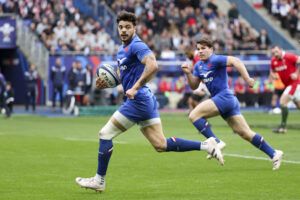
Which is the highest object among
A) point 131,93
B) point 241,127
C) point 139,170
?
point 131,93

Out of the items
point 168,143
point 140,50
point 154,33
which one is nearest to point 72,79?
point 154,33

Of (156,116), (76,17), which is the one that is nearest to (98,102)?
(76,17)

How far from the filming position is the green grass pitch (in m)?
12.5

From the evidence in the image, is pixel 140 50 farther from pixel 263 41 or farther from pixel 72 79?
pixel 263 41

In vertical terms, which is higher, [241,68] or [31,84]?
[241,68]

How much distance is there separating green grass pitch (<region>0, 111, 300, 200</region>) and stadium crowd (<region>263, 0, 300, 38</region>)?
74.8 feet

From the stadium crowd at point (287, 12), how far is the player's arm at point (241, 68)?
31350mm

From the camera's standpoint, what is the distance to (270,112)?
36156mm

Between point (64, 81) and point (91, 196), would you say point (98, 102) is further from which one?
point (91, 196)

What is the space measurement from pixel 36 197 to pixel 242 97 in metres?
29.0

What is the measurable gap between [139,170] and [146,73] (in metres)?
3.56

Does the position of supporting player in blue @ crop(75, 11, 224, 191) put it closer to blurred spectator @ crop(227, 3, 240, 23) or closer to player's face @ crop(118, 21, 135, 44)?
player's face @ crop(118, 21, 135, 44)

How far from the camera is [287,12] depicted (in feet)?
155

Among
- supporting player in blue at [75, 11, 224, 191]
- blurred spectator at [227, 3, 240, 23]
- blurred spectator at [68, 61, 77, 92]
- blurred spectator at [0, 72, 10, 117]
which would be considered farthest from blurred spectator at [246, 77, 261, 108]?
supporting player in blue at [75, 11, 224, 191]
